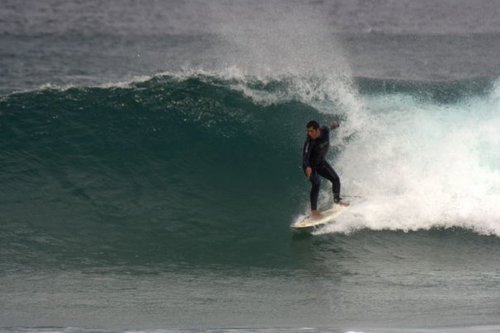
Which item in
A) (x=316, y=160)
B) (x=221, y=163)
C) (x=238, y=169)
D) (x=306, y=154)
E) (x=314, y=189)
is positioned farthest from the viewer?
(x=221, y=163)

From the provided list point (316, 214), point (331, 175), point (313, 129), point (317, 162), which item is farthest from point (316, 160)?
point (316, 214)

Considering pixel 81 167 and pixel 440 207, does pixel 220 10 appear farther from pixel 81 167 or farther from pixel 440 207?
pixel 440 207

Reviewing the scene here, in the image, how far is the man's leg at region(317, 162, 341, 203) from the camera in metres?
12.4

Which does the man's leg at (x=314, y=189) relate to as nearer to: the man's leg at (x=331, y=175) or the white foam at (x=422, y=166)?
the man's leg at (x=331, y=175)

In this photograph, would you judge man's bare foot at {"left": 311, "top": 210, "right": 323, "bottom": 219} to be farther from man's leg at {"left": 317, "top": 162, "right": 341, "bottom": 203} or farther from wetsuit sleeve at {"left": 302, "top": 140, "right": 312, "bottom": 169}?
wetsuit sleeve at {"left": 302, "top": 140, "right": 312, "bottom": 169}

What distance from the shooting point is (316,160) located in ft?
39.9

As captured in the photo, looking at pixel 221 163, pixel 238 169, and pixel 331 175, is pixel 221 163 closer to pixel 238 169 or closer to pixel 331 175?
pixel 238 169

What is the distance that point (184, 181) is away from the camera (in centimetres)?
1395

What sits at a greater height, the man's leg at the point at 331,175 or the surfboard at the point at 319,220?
the man's leg at the point at 331,175

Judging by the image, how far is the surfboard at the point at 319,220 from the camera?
12398 mm

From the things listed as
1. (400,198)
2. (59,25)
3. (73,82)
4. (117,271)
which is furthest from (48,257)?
(59,25)

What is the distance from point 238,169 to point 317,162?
8.18ft

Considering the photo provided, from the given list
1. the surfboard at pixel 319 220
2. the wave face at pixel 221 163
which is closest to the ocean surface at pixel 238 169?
the wave face at pixel 221 163

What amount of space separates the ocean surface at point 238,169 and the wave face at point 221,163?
4 centimetres
